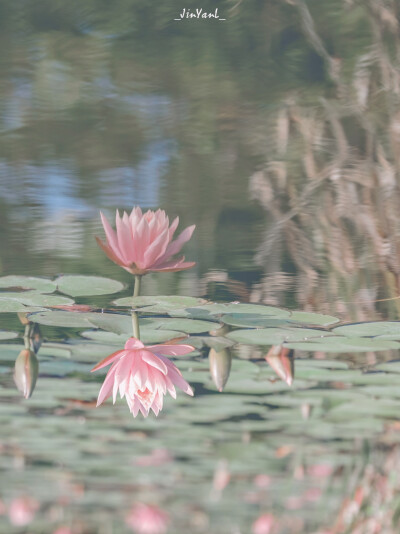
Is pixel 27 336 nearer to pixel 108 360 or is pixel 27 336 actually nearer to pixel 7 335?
pixel 7 335

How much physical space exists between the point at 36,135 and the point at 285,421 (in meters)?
2.77

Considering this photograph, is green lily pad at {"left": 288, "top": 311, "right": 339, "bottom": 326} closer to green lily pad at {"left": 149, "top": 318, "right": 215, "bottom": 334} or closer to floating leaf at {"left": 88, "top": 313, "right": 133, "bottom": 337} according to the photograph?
green lily pad at {"left": 149, "top": 318, "right": 215, "bottom": 334}

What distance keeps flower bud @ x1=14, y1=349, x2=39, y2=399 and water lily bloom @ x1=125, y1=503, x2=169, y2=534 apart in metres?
0.34

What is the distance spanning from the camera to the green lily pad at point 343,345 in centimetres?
132

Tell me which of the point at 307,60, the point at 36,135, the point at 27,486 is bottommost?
the point at 27,486

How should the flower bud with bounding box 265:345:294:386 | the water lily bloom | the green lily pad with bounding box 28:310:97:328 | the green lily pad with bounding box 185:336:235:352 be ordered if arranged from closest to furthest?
the water lily bloom < the flower bud with bounding box 265:345:294:386 < the green lily pad with bounding box 185:336:235:352 < the green lily pad with bounding box 28:310:97:328

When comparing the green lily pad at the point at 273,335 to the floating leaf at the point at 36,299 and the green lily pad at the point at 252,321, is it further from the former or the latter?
the floating leaf at the point at 36,299

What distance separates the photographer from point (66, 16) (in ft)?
19.1

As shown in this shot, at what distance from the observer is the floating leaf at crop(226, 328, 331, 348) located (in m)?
1.36

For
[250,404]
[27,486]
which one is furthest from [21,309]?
[27,486]

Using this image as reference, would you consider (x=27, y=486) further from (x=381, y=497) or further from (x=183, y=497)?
(x=381, y=497)
